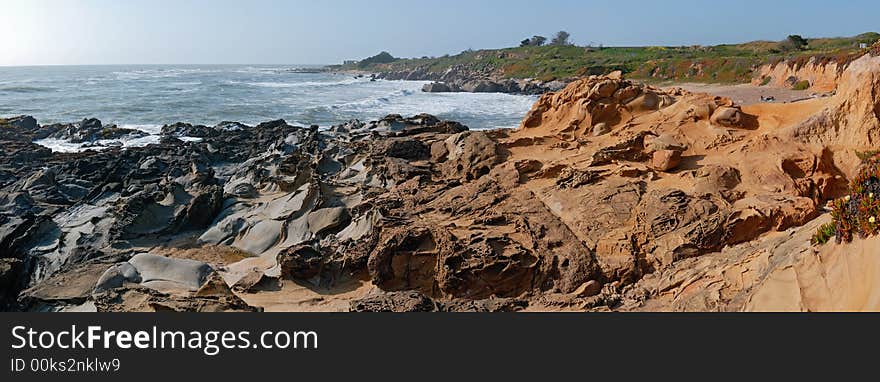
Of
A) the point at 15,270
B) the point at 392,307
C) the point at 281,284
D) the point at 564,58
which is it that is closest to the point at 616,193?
the point at 392,307

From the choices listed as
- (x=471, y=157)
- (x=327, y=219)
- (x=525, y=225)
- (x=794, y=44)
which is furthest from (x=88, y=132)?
(x=794, y=44)

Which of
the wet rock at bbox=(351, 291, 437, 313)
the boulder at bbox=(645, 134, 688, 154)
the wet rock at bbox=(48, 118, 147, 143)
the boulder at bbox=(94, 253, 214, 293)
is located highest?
the boulder at bbox=(645, 134, 688, 154)

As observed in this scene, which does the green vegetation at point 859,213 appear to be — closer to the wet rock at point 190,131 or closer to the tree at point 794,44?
the wet rock at point 190,131

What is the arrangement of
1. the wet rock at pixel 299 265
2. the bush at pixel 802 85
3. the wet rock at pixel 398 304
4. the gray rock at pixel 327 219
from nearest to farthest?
the wet rock at pixel 398 304 < the wet rock at pixel 299 265 < the gray rock at pixel 327 219 < the bush at pixel 802 85

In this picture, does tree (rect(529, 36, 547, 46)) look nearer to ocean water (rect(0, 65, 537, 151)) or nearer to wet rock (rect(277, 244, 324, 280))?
ocean water (rect(0, 65, 537, 151))

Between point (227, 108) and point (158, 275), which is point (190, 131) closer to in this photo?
point (227, 108)

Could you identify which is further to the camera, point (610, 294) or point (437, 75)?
point (437, 75)

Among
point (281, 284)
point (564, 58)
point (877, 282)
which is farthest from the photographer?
point (564, 58)

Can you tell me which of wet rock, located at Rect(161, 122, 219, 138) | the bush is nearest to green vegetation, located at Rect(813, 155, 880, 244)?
wet rock, located at Rect(161, 122, 219, 138)

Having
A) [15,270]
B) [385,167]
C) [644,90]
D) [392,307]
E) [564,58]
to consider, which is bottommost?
[15,270]

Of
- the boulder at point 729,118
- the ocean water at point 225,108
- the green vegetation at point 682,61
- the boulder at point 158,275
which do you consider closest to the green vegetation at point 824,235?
the boulder at point 729,118

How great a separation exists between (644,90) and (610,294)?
228 inches

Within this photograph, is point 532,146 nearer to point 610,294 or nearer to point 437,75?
point 610,294

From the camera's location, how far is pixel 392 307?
4.38m
